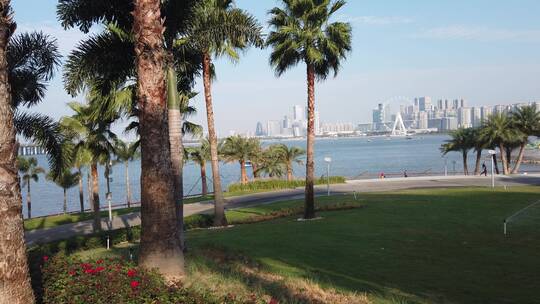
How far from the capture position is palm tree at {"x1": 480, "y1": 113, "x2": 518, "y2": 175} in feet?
201

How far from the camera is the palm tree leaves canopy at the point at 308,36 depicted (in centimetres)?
2464

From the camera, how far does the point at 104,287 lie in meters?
6.71

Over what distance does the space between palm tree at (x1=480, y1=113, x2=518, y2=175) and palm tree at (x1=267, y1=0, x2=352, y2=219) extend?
140 ft

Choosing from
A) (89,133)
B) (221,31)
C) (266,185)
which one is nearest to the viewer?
(221,31)

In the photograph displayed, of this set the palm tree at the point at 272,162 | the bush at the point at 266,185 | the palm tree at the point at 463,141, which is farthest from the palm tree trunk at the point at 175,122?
the palm tree at the point at 463,141

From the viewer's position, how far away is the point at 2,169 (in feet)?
18.8

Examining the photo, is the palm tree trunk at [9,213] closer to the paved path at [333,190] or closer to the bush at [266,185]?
the paved path at [333,190]

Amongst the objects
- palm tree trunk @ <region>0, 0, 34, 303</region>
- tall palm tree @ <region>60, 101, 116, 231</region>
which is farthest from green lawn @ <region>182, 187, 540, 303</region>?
tall palm tree @ <region>60, 101, 116, 231</region>

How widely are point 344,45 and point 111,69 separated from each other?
44.5 feet

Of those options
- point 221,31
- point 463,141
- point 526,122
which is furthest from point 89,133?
point 463,141

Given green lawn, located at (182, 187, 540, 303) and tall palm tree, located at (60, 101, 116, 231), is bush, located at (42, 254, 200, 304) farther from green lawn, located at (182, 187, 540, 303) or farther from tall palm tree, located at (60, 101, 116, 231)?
tall palm tree, located at (60, 101, 116, 231)

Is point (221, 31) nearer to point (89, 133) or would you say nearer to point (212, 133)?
point (212, 133)

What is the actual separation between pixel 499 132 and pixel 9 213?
63.2m

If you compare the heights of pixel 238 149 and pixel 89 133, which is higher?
pixel 89 133
